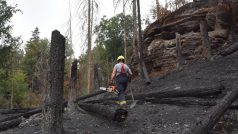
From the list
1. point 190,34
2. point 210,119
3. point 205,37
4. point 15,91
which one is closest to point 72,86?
point 210,119

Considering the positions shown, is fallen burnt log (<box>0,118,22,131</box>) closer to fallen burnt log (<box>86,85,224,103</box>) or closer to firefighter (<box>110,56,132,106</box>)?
firefighter (<box>110,56,132,106</box>)

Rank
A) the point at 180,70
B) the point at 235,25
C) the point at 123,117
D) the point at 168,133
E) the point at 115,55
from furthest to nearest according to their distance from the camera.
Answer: the point at 115,55 → the point at 235,25 → the point at 180,70 → the point at 123,117 → the point at 168,133

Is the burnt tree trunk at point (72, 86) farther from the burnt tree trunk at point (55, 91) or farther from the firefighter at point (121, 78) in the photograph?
the burnt tree trunk at point (55, 91)

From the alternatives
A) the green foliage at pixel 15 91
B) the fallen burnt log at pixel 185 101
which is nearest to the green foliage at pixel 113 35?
the green foliage at pixel 15 91

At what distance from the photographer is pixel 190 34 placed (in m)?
23.6

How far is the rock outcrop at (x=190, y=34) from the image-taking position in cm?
2220

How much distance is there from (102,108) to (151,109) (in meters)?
2.01

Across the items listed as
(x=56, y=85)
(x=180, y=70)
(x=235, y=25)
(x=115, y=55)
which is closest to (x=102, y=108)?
(x=56, y=85)

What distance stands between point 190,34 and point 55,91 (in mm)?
15965

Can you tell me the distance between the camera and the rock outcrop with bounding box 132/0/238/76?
22203 mm

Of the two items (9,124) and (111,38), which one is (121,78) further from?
(111,38)

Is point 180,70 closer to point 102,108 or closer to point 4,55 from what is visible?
point 102,108

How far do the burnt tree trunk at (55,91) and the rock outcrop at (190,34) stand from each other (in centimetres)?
1260

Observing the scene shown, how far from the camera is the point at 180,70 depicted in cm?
2038
